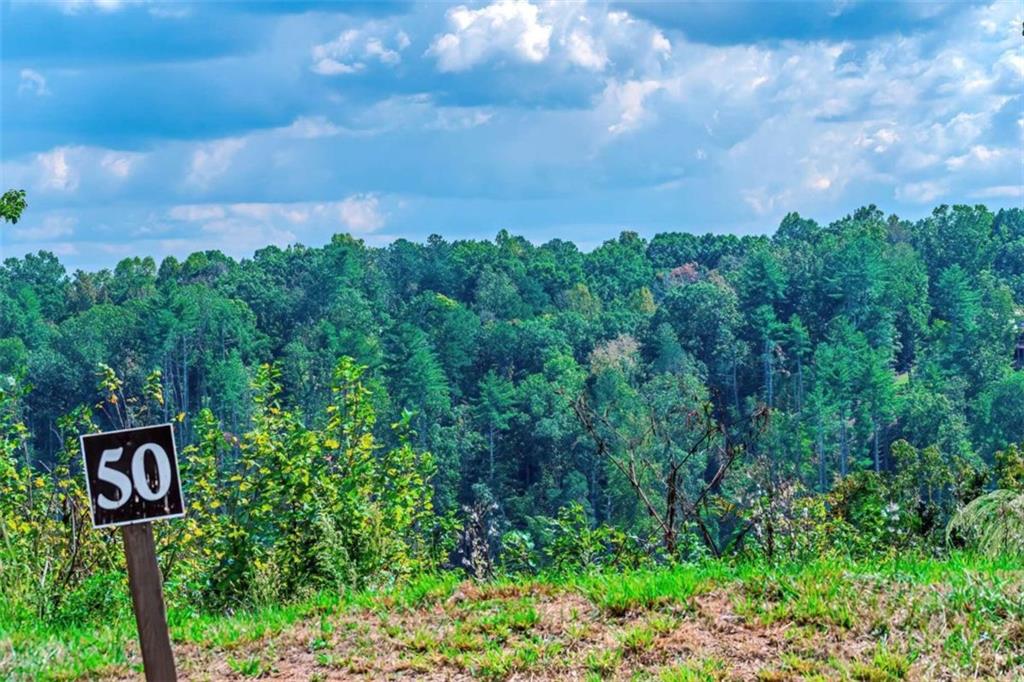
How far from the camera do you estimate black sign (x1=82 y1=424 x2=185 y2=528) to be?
403 cm

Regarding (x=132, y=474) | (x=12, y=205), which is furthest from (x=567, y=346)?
(x=132, y=474)

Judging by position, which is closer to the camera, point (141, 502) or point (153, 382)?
point (141, 502)

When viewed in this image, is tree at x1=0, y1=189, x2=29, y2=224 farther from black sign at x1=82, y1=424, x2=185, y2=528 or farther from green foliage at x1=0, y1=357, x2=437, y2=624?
black sign at x1=82, y1=424, x2=185, y2=528

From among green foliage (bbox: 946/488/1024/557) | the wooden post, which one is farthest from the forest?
the wooden post

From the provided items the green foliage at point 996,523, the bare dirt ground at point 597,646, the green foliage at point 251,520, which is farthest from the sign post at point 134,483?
the green foliage at point 996,523

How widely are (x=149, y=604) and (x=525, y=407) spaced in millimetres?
66774

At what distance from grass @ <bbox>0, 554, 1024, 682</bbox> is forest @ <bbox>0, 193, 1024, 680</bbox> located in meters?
0.11

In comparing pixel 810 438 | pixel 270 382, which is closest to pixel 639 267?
pixel 810 438

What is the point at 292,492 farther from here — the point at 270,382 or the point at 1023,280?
the point at 1023,280

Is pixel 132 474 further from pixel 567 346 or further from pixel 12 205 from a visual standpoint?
pixel 567 346

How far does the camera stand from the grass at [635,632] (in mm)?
4844

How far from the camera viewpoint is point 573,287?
110250mm

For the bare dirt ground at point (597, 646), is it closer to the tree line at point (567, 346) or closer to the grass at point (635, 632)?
the grass at point (635, 632)

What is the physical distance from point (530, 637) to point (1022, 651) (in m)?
1.92
